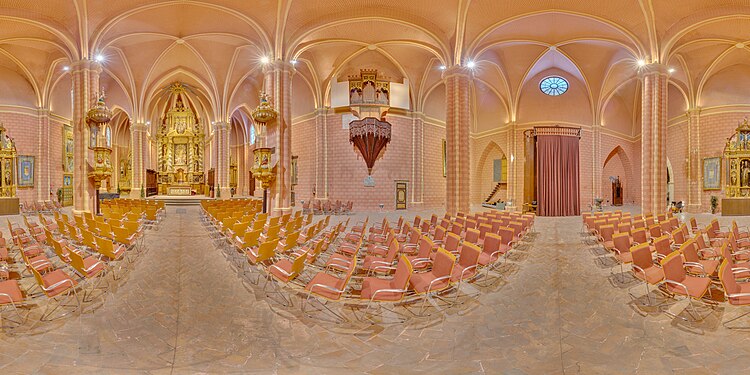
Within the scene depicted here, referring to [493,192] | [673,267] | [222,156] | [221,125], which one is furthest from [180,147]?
[673,267]

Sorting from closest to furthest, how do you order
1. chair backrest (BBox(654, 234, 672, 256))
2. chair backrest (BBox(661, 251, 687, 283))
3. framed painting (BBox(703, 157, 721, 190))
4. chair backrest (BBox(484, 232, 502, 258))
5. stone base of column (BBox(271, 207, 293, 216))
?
chair backrest (BBox(661, 251, 687, 283)) < chair backrest (BBox(654, 234, 672, 256)) < chair backrest (BBox(484, 232, 502, 258)) < stone base of column (BBox(271, 207, 293, 216)) < framed painting (BBox(703, 157, 721, 190))

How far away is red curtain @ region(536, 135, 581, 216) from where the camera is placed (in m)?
18.9

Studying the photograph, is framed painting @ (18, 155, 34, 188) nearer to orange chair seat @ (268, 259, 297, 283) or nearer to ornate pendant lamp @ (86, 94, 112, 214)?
ornate pendant lamp @ (86, 94, 112, 214)

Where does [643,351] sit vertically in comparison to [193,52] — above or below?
below

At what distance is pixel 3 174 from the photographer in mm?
19453

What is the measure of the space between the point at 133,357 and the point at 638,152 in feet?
103

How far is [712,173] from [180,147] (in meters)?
37.8

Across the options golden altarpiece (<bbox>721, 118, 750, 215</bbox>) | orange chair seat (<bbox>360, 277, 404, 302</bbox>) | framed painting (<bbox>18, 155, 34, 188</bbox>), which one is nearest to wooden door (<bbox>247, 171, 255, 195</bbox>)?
framed painting (<bbox>18, 155, 34, 188</bbox>)

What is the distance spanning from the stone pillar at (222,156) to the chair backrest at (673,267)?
2571 centimetres

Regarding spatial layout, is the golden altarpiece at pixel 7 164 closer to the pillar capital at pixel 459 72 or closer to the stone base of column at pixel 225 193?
the stone base of column at pixel 225 193

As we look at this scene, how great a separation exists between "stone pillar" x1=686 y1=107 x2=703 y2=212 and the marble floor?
70.2ft

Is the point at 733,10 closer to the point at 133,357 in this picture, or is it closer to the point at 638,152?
the point at 638,152

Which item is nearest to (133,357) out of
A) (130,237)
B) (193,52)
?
(130,237)

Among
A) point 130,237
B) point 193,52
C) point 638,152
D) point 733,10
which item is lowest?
point 130,237
